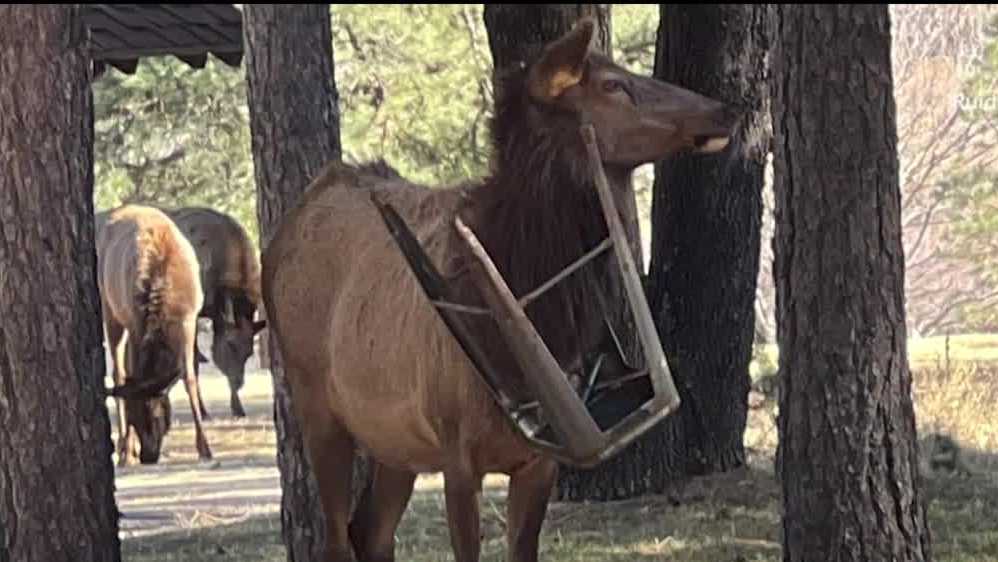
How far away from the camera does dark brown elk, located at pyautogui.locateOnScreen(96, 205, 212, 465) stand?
677 inches

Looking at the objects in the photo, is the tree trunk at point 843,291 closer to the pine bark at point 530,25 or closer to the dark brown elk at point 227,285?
the pine bark at point 530,25

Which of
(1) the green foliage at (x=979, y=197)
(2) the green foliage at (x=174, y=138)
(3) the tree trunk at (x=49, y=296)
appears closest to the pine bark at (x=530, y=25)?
(3) the tree trunk at (x=49, y=296)

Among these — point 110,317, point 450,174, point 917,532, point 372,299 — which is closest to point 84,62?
point 372,299

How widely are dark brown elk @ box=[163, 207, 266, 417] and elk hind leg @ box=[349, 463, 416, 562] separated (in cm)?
1179

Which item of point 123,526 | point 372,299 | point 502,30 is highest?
point 502,30

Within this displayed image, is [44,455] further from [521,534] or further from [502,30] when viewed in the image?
[502,30]

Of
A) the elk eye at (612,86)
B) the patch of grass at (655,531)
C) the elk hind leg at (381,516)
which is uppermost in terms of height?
the elk eye at (612,86)

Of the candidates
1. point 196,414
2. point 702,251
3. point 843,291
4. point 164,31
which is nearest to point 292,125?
point 843,291

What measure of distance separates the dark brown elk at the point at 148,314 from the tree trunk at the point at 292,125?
7.30 meters

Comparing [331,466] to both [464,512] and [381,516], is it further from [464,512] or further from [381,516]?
[464,512]

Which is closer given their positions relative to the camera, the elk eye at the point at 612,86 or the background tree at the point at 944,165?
the elk eye at the point at 612,86

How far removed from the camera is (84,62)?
7.89m

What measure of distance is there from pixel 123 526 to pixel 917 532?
6.89 meters

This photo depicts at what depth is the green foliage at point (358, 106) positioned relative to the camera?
76.6 feet
